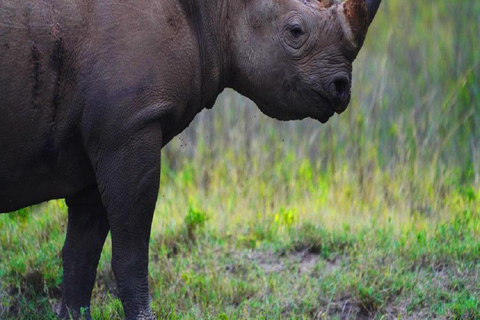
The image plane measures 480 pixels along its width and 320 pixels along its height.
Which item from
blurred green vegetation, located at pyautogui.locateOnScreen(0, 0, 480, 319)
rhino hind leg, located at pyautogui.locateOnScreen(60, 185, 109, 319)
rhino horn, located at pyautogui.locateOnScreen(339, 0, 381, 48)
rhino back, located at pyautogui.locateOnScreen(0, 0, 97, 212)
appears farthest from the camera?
blurred green vegetation, located at pyautogui.locateOnScreen(0, 0, 480, 319)

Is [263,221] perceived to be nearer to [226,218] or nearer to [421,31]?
[226,218]

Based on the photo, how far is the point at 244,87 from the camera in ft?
17.3

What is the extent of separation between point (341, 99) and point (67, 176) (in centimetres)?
163

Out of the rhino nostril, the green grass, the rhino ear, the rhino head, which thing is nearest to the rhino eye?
the rhino head

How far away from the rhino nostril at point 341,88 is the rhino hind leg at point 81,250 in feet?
5.24

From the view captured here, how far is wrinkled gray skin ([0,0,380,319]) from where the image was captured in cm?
456

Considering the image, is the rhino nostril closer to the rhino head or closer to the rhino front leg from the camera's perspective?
the rhino head

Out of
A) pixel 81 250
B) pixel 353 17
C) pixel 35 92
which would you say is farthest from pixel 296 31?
pixel 81 250

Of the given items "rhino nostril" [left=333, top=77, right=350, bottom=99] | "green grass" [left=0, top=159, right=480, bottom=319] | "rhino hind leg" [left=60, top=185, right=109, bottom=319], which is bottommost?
"green grass" [left=0, top=159, right=480, bottom=319]

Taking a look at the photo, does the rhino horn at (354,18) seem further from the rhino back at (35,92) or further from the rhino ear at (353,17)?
the rhino back at (35,92)

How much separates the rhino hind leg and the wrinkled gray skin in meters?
0.12

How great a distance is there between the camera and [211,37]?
201 inches

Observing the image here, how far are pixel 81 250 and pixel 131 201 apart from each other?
0.87 metres

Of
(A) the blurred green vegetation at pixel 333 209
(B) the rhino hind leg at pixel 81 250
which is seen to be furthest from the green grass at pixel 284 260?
(B) the rhino hind leg at pixel 81 250
